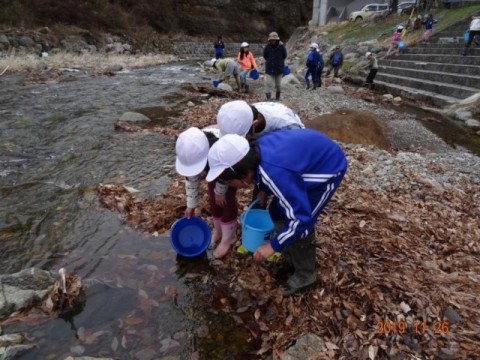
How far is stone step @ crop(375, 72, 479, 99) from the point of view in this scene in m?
12.0

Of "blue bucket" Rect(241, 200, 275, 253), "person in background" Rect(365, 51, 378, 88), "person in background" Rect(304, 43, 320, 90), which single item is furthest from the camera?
"person in background" Rect(365, 51, 378, 88)

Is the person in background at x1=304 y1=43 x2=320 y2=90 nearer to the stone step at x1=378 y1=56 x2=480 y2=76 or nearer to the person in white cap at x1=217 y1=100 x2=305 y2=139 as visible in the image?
the stone step at x1=378 y1=56 x2=480 y2=76

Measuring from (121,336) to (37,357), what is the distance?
23.5 inches

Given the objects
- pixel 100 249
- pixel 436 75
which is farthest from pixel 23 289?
pixel 436 75

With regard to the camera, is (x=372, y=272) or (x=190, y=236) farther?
(x=190, y=236)

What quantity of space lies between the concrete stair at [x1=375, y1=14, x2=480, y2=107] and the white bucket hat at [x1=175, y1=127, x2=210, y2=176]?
1169cm

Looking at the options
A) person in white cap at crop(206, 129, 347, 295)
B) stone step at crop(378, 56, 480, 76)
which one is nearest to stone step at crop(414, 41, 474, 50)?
stone step at crop(378, 56, 480, 76)

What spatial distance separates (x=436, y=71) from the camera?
47.4 ft

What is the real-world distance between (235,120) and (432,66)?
1468 centimetres

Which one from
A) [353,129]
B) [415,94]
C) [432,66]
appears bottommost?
[415,94]

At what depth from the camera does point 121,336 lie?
293 centimetres

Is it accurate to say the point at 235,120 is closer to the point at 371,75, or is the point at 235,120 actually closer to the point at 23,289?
the point at 23,289

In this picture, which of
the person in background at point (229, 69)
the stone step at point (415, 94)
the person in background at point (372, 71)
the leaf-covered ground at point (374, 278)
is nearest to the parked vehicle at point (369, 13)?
the person in background at point (372, 71)

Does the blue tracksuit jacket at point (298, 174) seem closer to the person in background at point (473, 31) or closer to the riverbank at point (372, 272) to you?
the riverbank at point (372, 272)
